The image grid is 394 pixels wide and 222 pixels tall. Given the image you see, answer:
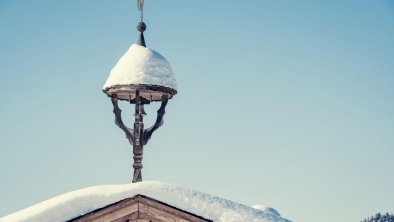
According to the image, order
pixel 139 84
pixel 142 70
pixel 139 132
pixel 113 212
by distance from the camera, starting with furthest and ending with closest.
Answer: pixel 139 132
pixel 142 70
pixel 139 84
pixel 113 212

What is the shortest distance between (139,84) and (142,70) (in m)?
0.25

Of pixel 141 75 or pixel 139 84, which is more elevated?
pixel 141 75

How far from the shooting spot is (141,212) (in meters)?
5.12

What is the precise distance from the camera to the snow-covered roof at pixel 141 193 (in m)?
4.72

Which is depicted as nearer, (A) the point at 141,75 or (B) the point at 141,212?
(B) the point at 141,212

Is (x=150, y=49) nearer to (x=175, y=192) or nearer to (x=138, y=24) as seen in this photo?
(x=138, y=24)

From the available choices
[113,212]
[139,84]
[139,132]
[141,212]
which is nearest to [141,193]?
[141,212]

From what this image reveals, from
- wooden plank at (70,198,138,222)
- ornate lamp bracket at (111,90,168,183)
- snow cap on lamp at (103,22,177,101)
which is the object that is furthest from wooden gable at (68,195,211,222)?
ornate lamp bracket at (111,90,168,183)

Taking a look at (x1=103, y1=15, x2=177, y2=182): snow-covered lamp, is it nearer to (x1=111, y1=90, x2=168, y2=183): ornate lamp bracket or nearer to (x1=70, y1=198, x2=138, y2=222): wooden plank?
(x1=111, y1=90, x2=168, y2=183): ornate lamp bracket

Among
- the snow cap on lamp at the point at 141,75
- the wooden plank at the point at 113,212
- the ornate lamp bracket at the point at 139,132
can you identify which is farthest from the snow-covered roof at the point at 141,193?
the ornate lamp bracket at the point at 139,132

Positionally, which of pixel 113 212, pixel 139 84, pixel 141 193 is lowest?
pixel 113 212

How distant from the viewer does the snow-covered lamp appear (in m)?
7.75

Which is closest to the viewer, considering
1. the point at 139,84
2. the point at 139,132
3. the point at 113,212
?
the point at 113,212

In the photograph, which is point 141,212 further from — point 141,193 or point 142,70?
point 142,70
